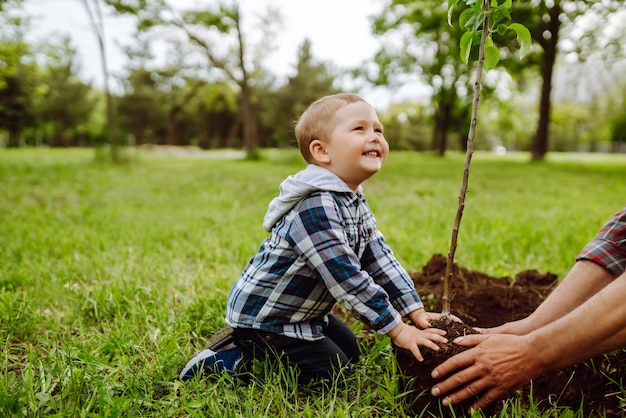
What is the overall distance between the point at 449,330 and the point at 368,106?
2.91 ft

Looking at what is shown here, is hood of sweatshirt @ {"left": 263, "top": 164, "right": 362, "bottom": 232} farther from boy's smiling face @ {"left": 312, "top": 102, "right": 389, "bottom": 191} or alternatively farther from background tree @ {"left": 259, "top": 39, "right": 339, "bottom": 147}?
background tree @ {"left": 259, "top": 39, "right": 339, "bottom": 147}

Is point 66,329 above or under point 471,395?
under

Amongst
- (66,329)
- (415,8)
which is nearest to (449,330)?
(66,329)

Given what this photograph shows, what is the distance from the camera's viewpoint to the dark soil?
5.09ft

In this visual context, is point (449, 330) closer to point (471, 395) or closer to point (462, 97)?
point (471, 395)

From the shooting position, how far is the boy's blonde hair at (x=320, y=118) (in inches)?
68.4

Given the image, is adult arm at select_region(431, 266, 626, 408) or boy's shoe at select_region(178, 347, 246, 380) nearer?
adult arm at select_region(431, 266, 626, 408)

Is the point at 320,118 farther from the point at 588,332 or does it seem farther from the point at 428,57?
the point at 428,57

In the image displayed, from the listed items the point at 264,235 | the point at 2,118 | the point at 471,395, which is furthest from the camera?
the point at 2,118

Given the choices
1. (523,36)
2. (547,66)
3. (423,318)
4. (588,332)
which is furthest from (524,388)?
(547,66)

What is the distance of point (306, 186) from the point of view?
5.44 feet

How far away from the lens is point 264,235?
4168mm

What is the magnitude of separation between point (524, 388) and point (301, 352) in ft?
2.94

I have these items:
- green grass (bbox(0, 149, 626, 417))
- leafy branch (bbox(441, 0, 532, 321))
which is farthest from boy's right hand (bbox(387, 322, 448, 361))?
leafy branch (bbox(441, 0, 532, 321))
